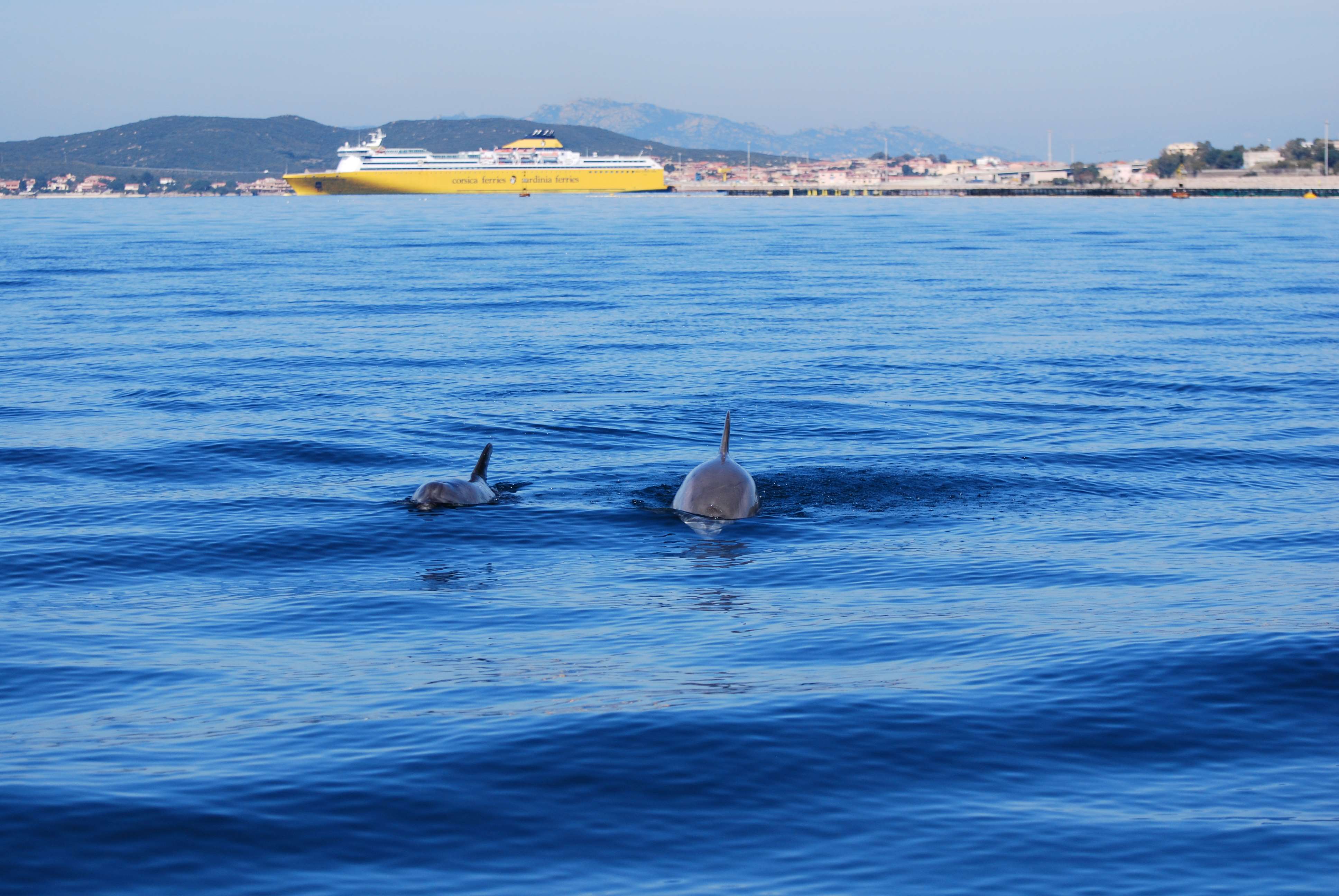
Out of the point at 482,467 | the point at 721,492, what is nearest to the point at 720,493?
the point at 721,492

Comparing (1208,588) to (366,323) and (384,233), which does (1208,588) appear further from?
(384,233)

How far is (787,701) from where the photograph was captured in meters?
9.56

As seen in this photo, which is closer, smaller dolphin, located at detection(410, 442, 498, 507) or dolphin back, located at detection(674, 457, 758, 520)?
dolphin back, located at detection(674, 457, 758, 520)

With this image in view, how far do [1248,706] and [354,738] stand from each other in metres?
6.53

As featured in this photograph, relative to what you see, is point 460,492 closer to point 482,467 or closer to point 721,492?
point 482,467

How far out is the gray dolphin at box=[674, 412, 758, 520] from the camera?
15820 mm

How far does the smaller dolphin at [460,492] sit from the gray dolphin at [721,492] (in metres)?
2.57

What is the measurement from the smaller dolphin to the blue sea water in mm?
332

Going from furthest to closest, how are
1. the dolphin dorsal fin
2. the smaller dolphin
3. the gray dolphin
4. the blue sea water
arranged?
the dolphin dorsal fin, the smaller dolphin, the gray dolphin, the blue sea water

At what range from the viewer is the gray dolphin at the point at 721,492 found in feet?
51.9

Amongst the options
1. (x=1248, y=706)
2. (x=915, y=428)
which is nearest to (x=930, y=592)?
(x=1248, y=706)

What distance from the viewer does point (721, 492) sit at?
15.8 metres

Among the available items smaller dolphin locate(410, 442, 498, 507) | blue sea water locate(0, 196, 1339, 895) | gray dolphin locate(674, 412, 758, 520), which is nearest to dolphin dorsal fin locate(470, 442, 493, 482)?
smaller dolphin locate(410, 442, 498, 507)

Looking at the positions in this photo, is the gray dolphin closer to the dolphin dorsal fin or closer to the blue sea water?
the blue sea water
